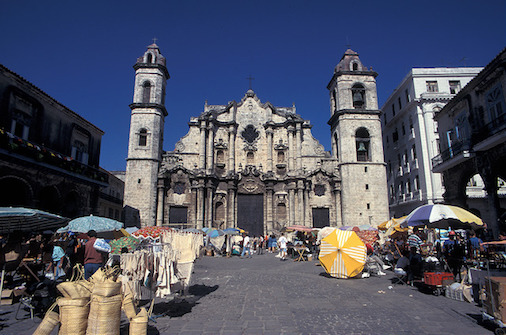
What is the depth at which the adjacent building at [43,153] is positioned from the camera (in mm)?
16453

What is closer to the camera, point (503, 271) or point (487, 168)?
point (503, 271)

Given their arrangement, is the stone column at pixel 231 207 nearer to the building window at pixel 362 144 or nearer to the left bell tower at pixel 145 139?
the left bell tower at pixel 145 139

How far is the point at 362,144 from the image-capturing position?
2875 cm

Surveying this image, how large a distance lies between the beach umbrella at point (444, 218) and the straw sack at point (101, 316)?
32.8 feet

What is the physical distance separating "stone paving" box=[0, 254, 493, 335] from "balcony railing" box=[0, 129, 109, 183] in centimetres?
1067

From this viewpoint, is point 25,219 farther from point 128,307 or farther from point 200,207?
point 200,207

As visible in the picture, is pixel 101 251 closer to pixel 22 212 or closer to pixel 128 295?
pixel 128 295

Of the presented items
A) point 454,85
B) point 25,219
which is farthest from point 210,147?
point 454,85

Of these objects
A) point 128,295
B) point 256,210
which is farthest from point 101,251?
point 256,210

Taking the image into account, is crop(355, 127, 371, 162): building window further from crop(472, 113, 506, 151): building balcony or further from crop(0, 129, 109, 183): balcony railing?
crop(0, 129, 109, 183): balcony railing

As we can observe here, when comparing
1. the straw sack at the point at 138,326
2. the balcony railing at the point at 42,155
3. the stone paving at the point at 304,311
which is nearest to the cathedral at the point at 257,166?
the balcony railing at the point at 42,155

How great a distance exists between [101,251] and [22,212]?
3.07m

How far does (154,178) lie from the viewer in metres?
27.1

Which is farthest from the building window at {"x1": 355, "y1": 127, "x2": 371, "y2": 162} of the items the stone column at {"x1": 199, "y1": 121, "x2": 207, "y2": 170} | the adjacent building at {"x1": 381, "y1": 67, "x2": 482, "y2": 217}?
the stone column at {"x1": 199, "y1": 121, "x2": 207, "y2": 170}
